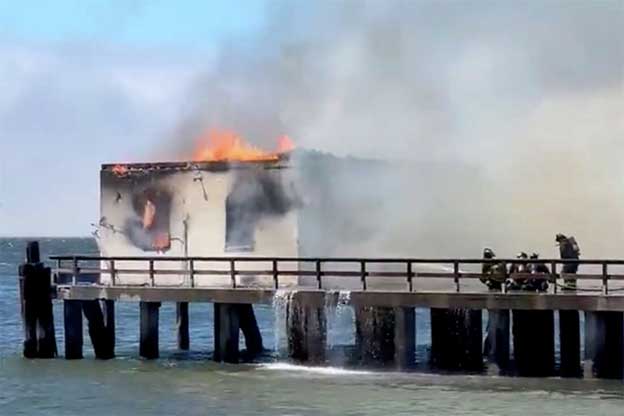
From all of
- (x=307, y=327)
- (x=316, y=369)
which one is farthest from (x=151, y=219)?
(x=316, y=369)

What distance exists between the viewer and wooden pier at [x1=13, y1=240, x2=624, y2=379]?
27828 millimetres

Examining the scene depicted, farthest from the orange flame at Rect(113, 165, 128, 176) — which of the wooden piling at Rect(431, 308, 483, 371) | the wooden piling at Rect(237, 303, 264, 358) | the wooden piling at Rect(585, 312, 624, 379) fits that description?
the wooden piling at Rect(585, 312, 624, 379)

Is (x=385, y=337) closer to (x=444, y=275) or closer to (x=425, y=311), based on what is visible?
(x=444, y=275)

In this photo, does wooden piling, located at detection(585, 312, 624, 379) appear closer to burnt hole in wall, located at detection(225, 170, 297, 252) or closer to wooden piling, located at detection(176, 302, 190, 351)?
burnt hole in wall, located at detection(225, 170, 297, 252)

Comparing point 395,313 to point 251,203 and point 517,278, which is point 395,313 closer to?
point 517,278

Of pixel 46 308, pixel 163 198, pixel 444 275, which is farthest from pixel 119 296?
pixel 444 275

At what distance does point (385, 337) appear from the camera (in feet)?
99.9

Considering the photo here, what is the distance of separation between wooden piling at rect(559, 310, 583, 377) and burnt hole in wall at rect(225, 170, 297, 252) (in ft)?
31.2

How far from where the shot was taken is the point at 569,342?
2956 centimetres

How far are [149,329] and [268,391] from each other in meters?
6.37

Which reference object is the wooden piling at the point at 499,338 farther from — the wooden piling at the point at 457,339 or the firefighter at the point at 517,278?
the wooden piling at the point at 457,339

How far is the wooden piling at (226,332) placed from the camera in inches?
1230

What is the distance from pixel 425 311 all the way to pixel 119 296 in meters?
32.9

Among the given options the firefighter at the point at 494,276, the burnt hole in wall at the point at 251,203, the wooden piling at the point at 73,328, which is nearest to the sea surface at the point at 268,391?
the wooden piling at the point at 73,328
